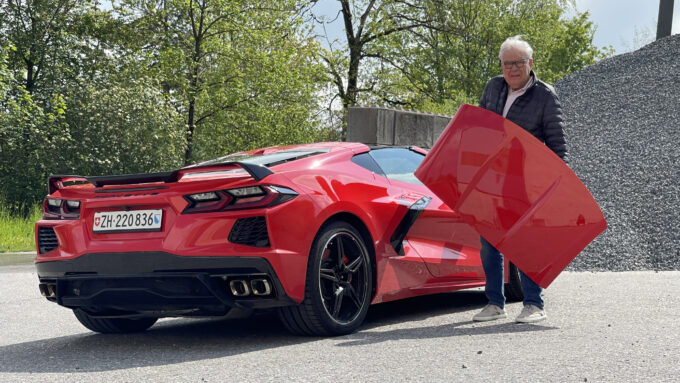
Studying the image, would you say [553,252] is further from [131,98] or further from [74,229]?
[131,98]

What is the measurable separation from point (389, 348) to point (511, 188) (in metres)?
1.50

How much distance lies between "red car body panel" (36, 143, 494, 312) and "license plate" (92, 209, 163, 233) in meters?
0.03

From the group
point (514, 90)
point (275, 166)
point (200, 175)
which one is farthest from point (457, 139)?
point (200, 175)

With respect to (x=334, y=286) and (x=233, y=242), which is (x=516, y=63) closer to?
(x=334, y=286)

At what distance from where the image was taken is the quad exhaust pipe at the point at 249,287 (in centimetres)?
484

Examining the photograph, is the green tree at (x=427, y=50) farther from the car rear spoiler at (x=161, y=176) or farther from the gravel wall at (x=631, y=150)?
the car rear spoiler at (x=161, y=176)

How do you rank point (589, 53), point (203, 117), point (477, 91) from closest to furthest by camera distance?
point (203, 117) < point (477, 91) < point (589, 53)

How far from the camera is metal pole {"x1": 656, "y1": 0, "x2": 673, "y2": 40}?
76.5 feet

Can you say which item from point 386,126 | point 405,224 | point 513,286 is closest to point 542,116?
point 405,224

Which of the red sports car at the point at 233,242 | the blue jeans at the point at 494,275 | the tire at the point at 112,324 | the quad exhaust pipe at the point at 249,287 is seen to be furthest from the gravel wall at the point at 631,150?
the quad exhaust pipe at the point at 249,287

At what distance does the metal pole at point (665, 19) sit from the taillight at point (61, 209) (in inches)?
842

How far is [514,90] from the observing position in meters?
6.14

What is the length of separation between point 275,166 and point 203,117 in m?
26.9

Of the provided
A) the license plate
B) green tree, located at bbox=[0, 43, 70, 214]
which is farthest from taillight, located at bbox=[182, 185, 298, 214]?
green tree, located at bbox=[0, 43, 70, 214]
